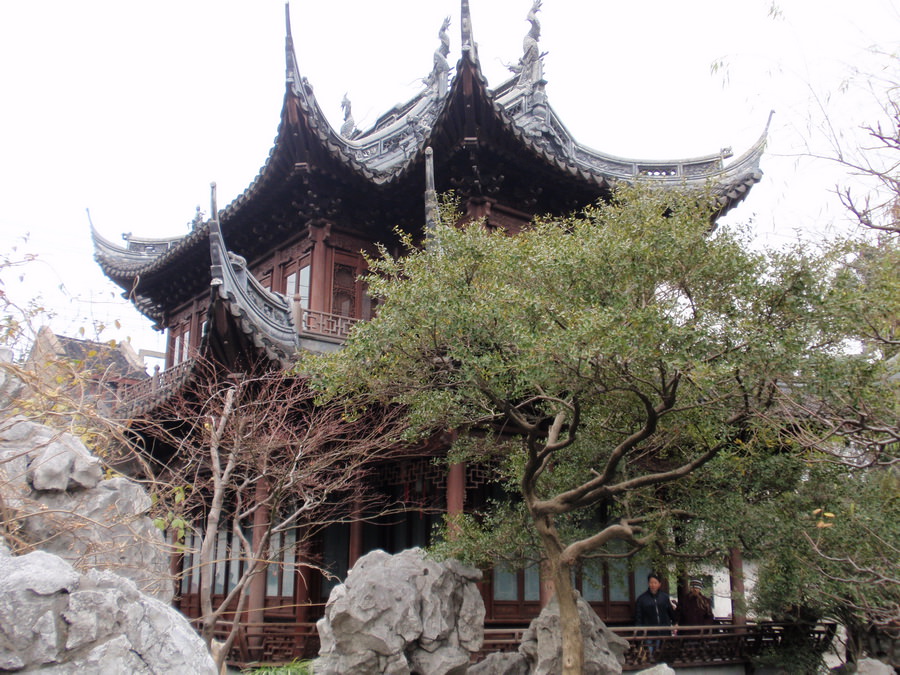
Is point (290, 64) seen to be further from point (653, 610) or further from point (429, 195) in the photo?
point (653, 610)

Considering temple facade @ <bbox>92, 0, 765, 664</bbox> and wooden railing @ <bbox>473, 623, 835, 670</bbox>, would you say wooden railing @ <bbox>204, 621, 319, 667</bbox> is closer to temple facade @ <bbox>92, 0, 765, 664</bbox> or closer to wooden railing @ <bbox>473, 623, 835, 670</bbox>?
temple facade @ <bbox>92, 0, 765, 664</bbox>

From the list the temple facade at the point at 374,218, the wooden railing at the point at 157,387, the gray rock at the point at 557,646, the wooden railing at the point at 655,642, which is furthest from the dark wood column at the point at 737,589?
the wooden railing at the point at 157,387

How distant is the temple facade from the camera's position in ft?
30.2

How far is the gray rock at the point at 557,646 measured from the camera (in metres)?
7.15

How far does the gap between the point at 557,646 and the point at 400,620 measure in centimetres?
153

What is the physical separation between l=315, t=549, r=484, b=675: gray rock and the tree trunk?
92 centimetres

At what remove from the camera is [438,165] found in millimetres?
10477

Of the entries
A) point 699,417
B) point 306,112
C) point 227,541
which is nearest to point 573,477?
point 699,417

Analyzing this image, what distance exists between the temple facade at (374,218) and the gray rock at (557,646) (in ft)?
4.69

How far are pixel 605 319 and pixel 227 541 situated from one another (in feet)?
30.6

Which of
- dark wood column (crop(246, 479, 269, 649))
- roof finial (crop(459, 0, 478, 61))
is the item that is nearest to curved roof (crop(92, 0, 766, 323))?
roof finial (crop(459, 0, 478, 61))

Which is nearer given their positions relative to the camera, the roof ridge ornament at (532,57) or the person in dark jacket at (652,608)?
the person in dark jacket at (652,608)

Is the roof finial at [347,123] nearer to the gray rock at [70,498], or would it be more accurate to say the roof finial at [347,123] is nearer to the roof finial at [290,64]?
the roof finial at [290,64]

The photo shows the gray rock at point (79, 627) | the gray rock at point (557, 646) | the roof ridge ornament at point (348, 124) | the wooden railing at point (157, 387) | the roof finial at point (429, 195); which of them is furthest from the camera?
the roof ridge ornament at point (348, 124)
